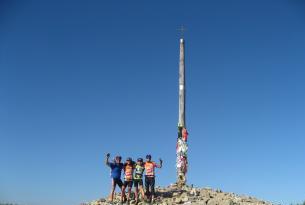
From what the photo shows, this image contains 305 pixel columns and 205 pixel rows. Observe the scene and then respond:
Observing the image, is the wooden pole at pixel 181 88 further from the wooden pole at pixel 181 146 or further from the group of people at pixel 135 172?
the group of people at pixel 135 172

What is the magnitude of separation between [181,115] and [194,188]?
478 cm

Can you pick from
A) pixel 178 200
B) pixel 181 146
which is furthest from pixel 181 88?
Answer: pixel 178 200

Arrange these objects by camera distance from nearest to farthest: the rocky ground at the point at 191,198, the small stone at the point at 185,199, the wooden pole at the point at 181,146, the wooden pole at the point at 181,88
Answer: the rocky ground at the point at 191,198
the small stone at the point at 185,199
the wooden pole at the point at 181,146
the wooden pole at the point at 181,88

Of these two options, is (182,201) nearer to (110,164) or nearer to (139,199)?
(139,199)

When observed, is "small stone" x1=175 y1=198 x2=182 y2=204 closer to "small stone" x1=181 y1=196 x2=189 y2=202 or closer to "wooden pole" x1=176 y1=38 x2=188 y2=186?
"small stone" x1=181 y1=196 x2=189 y2=202

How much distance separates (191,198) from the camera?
70.9 ft

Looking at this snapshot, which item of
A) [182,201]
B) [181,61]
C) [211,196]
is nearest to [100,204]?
[182,201]

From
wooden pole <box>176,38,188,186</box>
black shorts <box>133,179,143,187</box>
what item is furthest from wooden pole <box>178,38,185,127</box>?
black shorts <box>133,179,143,187</box>

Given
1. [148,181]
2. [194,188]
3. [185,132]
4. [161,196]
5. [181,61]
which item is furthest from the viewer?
[181,61]

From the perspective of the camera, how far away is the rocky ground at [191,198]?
20.9m

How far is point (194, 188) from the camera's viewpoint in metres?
24.2

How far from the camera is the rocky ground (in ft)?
68.5

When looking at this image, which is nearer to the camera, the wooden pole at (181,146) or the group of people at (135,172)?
the group of people at (135,172)

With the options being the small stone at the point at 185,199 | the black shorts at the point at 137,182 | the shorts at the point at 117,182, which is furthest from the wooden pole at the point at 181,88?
the shorts at the point at 117,182
